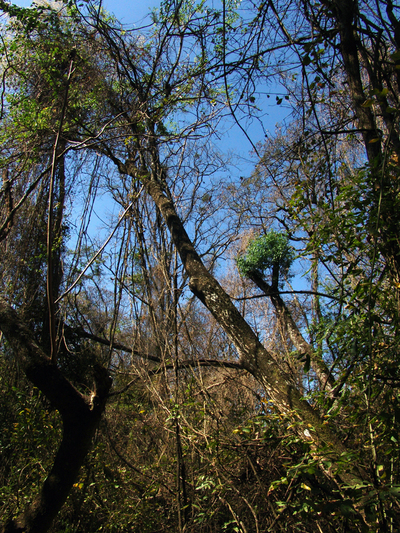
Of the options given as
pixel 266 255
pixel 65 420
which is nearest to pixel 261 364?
pixel 65 420

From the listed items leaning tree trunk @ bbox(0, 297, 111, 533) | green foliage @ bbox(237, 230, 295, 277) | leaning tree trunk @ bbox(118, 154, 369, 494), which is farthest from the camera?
green foliage @ bbox(237, 230, 295, 277)

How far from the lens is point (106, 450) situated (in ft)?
10.8

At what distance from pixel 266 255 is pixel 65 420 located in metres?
5.08

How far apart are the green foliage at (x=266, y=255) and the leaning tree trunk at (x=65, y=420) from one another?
4782mm

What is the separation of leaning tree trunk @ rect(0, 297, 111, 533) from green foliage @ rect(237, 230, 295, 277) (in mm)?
4782

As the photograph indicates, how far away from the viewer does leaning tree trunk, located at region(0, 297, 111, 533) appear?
216 centimetres

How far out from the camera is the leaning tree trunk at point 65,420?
216 centimetres

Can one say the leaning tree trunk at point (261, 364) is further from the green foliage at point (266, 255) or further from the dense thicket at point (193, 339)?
the green foliage at point (266, 255)

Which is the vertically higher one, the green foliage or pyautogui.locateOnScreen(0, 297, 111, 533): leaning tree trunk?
the green foliage

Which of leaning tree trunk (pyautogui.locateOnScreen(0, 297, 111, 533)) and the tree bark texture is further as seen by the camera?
leaning tree trunk (pyautogui.locateOnScreen(0, 297, 111, 533))

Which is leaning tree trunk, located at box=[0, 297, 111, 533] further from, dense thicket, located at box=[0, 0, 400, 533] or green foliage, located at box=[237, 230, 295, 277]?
green foliage, located at box=[237, 230, 295, 277]

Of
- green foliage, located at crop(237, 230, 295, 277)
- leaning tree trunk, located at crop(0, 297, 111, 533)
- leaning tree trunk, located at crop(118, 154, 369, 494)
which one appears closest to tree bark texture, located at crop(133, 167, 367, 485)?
leaning tree trunk, located at crop(118, 154, 369, 494)

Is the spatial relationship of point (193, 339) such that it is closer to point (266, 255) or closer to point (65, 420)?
point (65, 420)

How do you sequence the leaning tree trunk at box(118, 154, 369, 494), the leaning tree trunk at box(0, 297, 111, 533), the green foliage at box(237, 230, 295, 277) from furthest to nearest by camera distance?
the green foliage at box(237, 230, 295, 277), the leaning tree trunk at box(0, 297, 111, 533), the leaning tree trunk at box(118, 154, 369, 494)
